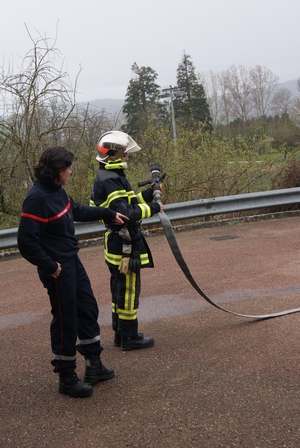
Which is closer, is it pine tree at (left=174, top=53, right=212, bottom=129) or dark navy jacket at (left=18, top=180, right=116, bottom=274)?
dark navy jacket at (left=18, top=180, right=116, bottom=274)

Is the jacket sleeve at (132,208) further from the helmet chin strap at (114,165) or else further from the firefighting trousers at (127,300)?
the firefighting trousers at (127,300)

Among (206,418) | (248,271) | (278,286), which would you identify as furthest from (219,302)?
(206,418)

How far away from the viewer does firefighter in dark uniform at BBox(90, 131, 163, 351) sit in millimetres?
4305

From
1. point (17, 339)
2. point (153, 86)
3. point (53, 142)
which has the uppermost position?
point (153, 86)

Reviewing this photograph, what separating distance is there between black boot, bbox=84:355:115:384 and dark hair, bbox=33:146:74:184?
1.39 m

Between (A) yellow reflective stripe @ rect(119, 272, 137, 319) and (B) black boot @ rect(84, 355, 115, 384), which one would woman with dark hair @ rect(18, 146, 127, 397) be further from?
(A) yellow reflective stripe @ rect(119, 272, 137, 319)

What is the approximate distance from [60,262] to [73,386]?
2.96ft

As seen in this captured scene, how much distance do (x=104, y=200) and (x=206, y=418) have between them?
1999 mm

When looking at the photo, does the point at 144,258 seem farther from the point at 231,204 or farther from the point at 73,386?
the point at 231,204

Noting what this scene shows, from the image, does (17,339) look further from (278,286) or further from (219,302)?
(278,286)

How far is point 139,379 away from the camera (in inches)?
153

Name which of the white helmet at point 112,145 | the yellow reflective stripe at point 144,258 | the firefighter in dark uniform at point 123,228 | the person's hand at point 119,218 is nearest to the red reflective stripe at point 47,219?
the person's hand at point 119,218

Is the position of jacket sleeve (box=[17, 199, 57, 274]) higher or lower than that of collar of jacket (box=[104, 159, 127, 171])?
lower

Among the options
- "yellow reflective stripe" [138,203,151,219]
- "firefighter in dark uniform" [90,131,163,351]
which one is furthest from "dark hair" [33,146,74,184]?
"yellow reflective stripe" [138,203,151,219]
